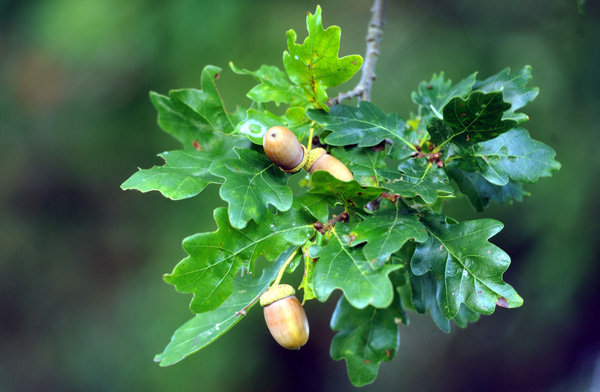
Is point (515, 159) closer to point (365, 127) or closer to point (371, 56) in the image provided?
point (365, 127)

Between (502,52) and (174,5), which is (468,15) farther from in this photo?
(174,5)

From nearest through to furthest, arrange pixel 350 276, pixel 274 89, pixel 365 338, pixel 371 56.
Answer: pixel 350 276 < pixel 274 89 < pixel 365 338 < pixel 371 56

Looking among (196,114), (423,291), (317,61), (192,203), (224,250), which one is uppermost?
(317,61)

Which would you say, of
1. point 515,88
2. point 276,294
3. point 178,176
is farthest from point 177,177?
point 515,88

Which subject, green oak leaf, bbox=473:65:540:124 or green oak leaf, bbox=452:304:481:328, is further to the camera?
green oak leaf, bbox=452:304:481:328

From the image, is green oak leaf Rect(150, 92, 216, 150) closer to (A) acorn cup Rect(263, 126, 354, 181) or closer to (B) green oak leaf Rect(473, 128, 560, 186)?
(A) acorn cup Rect(263, 126, 354, 181)

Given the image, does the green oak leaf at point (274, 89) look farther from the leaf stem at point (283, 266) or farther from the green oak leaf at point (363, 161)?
the leaf stem at point (283, 266)

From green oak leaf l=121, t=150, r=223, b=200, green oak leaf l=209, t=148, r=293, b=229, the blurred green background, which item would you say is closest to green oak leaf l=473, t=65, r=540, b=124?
green oak leaf l=209, t=148, r=293, b=229
